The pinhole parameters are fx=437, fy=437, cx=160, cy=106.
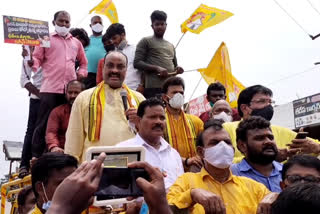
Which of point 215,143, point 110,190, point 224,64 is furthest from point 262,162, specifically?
point 224,64

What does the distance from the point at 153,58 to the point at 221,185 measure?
321 centimetres

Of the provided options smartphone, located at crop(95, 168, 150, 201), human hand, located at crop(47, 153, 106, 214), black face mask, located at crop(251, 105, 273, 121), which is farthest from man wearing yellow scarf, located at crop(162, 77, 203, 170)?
human hand, located at crop(47, 153, 106, 214)

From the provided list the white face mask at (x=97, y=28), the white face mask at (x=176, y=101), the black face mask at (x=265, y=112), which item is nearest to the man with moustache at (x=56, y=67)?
the white face mask at (x=97, y=28)

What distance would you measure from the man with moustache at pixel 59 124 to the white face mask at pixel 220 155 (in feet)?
6.56

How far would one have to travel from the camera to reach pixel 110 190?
5.66 ft

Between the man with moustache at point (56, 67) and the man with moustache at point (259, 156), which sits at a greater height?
the man with moustache at point (56, 67)

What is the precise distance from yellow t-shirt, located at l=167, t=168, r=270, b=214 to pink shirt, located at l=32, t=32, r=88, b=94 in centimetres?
302

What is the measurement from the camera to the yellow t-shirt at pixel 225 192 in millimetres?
2865

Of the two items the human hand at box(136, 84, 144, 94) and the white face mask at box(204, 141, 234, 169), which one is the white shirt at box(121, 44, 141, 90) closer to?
the human hand at box(136, 84, 144, 94)

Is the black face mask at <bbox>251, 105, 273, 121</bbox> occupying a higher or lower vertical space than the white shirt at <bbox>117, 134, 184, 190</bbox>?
higher

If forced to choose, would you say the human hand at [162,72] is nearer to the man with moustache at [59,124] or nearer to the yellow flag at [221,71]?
the man with moustache at [59,124]

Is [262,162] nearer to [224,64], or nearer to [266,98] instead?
[266,98]

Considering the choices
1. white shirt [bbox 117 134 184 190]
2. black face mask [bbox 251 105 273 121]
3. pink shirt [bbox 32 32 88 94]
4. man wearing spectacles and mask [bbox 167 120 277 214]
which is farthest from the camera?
pink shirt [bbox 32 32 88 94]

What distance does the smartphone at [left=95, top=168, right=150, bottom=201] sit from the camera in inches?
67.4
